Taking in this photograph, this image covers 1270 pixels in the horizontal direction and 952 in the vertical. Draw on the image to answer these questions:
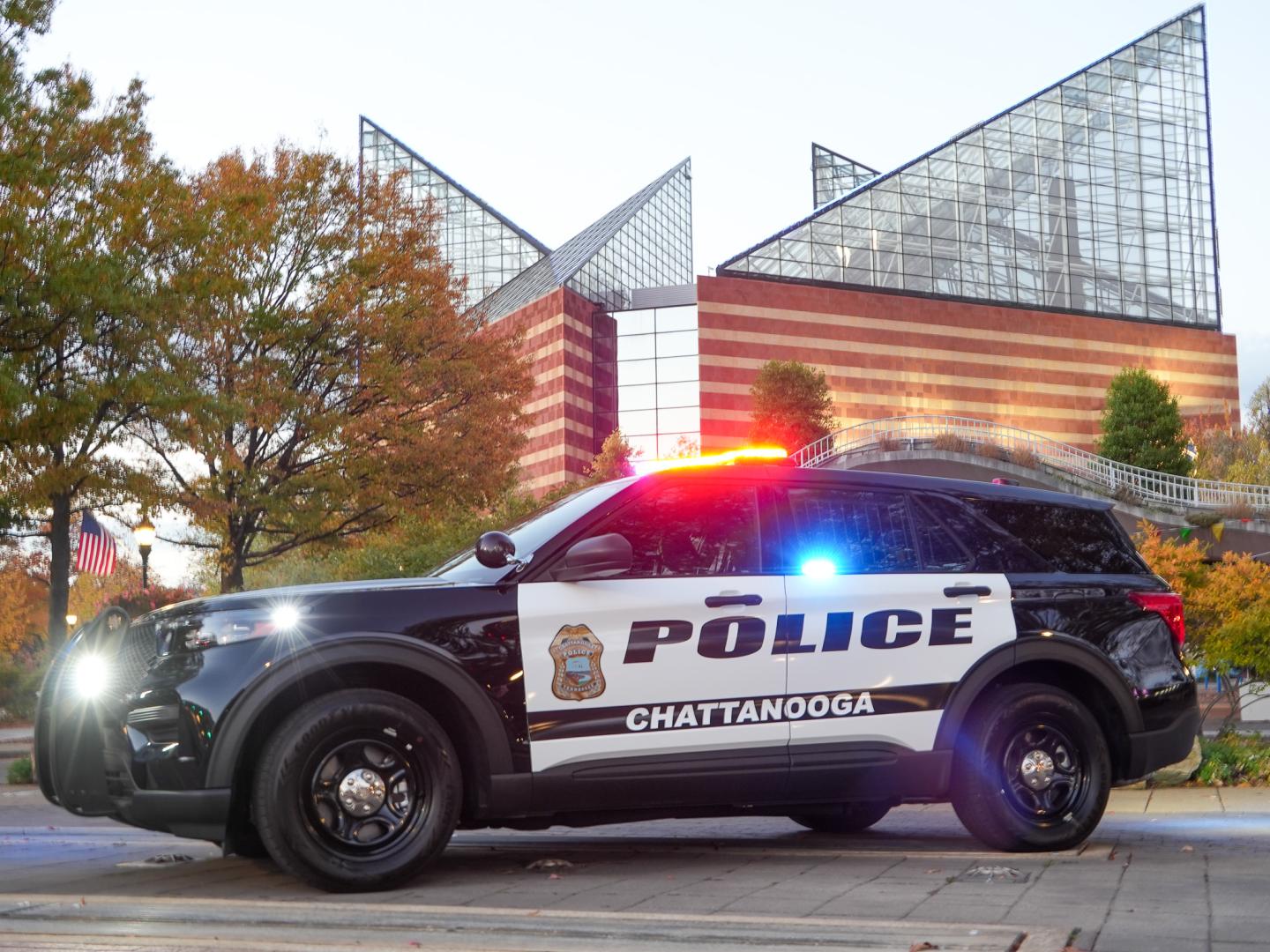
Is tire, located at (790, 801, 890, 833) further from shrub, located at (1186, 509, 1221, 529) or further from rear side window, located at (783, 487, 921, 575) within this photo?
shrub, located at (1186, 509, 1221, 529)

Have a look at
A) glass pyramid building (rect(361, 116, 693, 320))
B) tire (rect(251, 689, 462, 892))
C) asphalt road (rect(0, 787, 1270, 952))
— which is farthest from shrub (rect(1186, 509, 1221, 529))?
tire (rect(251, 689, 462, 892))

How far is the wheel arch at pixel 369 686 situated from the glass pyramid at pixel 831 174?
120636 mm

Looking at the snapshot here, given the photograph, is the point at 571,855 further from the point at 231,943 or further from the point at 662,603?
the point at 231,943

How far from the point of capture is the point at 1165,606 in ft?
23.5

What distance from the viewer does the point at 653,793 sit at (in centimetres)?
596

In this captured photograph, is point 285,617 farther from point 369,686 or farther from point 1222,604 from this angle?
point 1222,604

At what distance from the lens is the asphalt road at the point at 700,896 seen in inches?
178

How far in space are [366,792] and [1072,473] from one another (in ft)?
178

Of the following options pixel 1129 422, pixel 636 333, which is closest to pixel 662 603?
pixel 1129 422

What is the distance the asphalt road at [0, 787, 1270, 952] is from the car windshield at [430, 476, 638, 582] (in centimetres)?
130

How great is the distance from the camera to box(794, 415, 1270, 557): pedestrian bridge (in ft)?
169

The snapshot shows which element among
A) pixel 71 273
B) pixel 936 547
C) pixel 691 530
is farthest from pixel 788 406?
pixel 691 530

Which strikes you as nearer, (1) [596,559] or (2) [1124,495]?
(1) [596,559]

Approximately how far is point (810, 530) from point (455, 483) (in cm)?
2072
